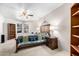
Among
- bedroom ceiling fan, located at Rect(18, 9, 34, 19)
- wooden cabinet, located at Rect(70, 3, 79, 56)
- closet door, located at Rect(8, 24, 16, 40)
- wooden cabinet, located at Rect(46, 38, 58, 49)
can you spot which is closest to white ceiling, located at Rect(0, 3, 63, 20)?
bedroom ceiling fan, located at Rect(18, 9, 34, 19)

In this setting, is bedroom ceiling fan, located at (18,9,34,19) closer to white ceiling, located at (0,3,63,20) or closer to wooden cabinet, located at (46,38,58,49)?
white ceiling, located at (0,3,63,20)

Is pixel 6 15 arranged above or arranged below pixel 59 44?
above

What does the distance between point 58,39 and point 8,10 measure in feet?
3.82

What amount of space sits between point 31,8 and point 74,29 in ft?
3.23

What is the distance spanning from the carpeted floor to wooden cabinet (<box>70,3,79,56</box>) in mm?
174

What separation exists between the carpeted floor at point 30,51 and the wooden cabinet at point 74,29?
17 centimetres

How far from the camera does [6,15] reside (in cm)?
194

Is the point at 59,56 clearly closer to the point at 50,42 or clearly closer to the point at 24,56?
the point at 50,42

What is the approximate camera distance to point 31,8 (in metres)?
1.98

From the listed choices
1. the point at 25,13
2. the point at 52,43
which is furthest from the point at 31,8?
the point at 52,43

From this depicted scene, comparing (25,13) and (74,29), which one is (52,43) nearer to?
(74,29)

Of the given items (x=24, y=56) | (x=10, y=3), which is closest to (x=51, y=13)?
(x=10, y=3)

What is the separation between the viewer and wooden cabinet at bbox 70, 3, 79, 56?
6.49 ft

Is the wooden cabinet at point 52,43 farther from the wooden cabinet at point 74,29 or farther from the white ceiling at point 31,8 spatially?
the white ceiling at point 31,8
